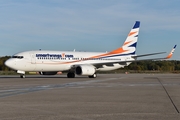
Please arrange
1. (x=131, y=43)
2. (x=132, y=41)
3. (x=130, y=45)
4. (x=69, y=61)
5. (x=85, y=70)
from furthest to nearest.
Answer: (x=132, y=41), (x=131, y=43), (x=130, y=45), (x=69, y=61), (x=85, y=70)

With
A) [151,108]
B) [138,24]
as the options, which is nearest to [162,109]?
[151,108]

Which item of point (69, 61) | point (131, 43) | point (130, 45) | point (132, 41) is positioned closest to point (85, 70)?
point (69, 61)

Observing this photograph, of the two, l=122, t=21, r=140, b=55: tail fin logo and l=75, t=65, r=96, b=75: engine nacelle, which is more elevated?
l=122, t=21, r=140, b=55: tail fin logo

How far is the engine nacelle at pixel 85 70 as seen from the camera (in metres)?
34.6

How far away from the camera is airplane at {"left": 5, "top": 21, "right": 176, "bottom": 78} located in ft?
110

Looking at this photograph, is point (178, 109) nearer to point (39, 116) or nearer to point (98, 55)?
point (39, 116)

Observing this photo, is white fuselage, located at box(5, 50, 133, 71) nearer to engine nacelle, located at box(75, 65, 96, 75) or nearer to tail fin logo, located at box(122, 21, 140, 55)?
engine nacelle, located at box(75, 65, 96, 75)

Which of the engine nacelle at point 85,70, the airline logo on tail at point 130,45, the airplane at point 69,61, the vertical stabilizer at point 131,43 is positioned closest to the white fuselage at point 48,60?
the airplane at point 69,61

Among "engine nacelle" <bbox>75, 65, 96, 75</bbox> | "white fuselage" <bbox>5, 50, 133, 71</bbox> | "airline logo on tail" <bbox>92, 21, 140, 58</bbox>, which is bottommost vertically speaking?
"engine nacelle" <bbox>75, 65, 96, 75</bbox>

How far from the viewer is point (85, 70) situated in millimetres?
34656

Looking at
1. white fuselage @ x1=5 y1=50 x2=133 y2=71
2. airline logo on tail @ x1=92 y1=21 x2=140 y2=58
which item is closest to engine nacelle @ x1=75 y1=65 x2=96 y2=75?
white fuselage @ x1=5 y1=50 x2=133 y2=71

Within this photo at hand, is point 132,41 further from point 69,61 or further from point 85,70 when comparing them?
point 85,70

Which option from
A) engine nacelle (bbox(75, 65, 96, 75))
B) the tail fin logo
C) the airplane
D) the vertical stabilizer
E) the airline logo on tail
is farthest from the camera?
the tail fin logo

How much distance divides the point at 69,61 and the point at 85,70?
8.52ft
